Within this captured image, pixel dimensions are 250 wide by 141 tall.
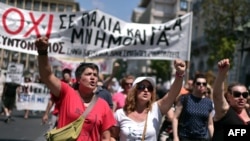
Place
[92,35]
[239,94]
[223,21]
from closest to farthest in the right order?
[239,94] < [92,35] < [223,21]

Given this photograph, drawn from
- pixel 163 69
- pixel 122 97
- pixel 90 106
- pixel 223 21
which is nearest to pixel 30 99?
pixel 122 97

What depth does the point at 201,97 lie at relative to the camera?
19.4 ft

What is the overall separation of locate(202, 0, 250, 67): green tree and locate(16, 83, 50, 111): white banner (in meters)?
16.0

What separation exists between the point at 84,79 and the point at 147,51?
5025mm

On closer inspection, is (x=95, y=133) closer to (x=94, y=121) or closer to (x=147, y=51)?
(x=94, y=121)

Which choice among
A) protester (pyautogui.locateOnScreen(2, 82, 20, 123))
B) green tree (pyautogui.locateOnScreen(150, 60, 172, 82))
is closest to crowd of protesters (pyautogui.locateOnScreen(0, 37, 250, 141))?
protester (pyautogui.locateOnScreen(2, 82, 20, 123))

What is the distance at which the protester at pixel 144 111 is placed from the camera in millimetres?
4180

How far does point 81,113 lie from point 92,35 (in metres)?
4.96

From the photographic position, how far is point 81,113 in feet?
12.4

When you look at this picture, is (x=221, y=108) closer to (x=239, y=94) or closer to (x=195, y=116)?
(x=239, y=94)

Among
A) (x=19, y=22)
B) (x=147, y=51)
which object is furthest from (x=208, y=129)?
(x=19, y=22)

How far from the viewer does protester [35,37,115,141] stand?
3.73 m

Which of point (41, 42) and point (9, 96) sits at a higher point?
point (41, 42)

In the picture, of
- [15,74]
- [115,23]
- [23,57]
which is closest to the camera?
[115,23]
